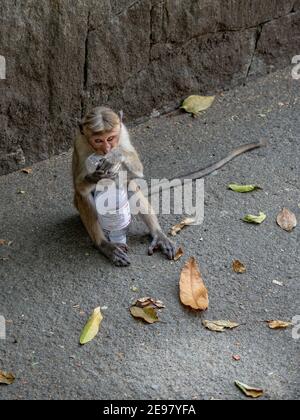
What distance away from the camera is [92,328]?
4.34 m

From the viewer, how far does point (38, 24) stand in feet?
17.2

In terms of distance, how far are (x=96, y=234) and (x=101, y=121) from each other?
743 millimetres

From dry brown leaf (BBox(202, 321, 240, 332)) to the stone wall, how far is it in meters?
1.95

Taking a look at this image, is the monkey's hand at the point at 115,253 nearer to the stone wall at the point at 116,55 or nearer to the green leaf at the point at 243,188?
the green leaf at the point at 243,188

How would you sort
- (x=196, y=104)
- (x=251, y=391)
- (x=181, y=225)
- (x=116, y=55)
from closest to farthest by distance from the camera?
(x=251, y=391) → (x=181, y=225) → (x=116, y=55) → (x=196, y=104)

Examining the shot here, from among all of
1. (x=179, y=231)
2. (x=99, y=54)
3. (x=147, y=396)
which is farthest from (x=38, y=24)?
(x=147, y=396)

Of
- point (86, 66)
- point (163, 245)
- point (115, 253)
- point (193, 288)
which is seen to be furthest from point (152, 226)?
point (86, 66)

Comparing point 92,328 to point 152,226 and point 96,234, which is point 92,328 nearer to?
point 96,234

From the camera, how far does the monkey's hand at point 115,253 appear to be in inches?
190

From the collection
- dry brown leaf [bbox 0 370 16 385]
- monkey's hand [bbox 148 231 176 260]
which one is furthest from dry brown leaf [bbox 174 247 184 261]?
dry brown leaf [bbox 0 370 16 385]

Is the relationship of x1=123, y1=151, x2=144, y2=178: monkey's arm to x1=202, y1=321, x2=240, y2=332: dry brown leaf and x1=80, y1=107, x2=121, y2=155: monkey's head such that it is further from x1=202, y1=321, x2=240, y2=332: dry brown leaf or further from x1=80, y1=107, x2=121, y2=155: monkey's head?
x1=202, y1=321, x2=240, y2=332: dry brown leaf

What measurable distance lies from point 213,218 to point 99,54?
1.38m

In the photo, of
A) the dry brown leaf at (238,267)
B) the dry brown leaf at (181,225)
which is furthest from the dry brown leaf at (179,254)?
the dry brown leaf at (238,267)

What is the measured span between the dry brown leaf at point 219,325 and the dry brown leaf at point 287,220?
96cm
